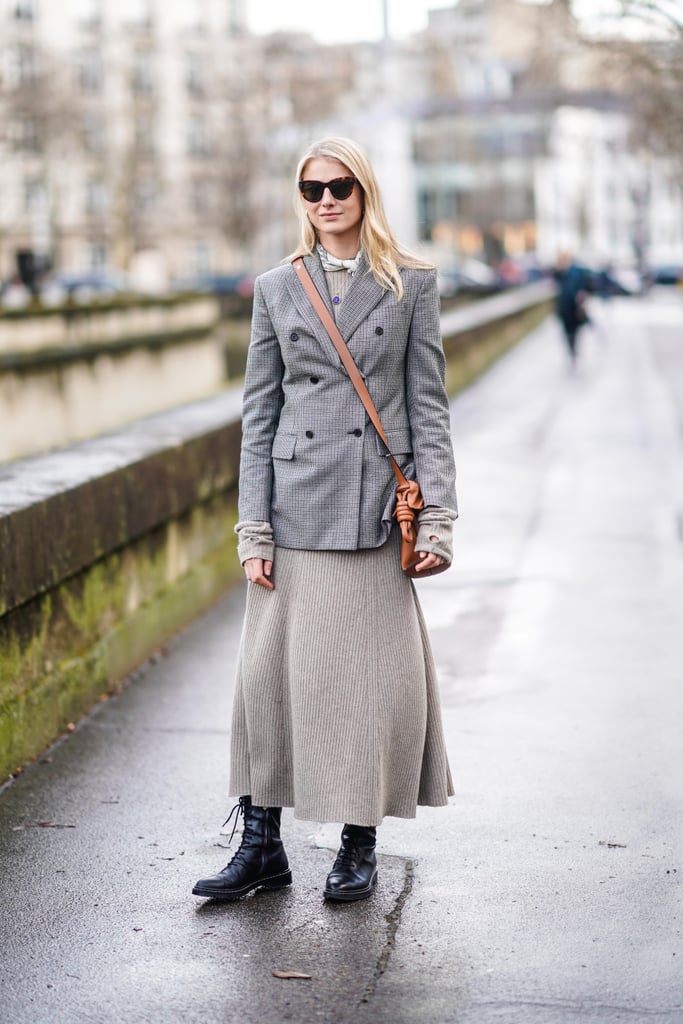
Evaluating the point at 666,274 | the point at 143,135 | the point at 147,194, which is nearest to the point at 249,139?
the point at 143,135

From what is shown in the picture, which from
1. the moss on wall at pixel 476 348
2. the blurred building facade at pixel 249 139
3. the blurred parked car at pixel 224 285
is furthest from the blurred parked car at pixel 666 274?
the moss on wall at pixel 476 348

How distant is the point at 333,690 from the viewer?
13.8 ft

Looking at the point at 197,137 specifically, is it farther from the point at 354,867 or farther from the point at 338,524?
the point at 354,867

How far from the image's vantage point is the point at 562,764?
545cm

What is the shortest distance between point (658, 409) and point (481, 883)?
15.3 m

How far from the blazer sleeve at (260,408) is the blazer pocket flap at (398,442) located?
0.30 m

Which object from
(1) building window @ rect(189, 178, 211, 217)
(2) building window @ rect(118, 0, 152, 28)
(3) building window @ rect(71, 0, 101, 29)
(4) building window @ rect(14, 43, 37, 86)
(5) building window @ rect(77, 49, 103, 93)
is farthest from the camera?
(1) building window @ rect(189, 178, 211, 217)

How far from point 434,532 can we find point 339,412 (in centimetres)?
39

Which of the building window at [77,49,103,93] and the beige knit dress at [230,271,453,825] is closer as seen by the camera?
the beige knit dress at [230,271,453,825]

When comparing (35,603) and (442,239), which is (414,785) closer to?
(35,603)

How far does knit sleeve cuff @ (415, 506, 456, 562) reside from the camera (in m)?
4.16

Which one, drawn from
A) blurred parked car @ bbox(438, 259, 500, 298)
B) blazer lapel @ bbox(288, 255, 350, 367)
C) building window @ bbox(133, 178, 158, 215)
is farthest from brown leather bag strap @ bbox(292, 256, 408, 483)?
building window @ bbox(133, 178, 158, 215)

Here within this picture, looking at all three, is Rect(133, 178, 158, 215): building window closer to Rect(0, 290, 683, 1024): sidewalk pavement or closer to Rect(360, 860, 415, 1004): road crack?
Rect(0, 290, 683, 1024): sidewalk pavement

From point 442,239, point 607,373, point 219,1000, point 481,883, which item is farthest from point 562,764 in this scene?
point 442,239
